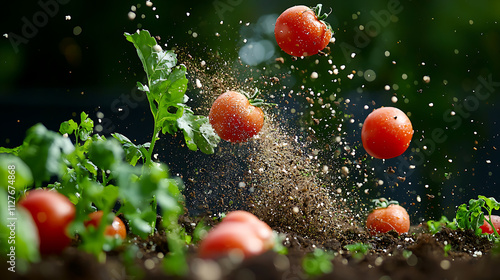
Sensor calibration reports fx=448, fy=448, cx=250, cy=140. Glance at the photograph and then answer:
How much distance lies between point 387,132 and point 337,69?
33.9 inches

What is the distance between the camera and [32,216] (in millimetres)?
745

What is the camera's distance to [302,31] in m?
1.62

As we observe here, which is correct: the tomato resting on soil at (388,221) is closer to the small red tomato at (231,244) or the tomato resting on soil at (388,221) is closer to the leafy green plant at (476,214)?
the leafy green plant at (476,214)

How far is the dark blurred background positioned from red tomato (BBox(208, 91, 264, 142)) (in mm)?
529

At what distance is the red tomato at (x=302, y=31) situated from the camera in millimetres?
1621

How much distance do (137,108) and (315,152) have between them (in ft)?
3.03

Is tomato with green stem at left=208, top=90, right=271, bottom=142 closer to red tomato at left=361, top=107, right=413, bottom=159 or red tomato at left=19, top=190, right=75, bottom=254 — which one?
red tomato at left=361, top=107, right=413, bottom=159

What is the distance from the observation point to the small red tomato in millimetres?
679

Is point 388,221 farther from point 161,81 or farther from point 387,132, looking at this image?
point 161,81

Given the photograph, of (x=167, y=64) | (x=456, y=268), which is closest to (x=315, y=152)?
(x=167, y=64)

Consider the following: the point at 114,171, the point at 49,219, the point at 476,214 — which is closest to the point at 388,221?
the point at 476,214

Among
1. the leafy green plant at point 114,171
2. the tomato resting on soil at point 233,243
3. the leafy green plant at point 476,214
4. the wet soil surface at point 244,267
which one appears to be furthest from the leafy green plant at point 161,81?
the leafy green plant at point 476,214

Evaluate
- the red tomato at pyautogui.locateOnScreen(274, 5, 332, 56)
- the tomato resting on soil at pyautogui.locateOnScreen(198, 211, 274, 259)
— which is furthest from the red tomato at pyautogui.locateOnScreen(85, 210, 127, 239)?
the red tomato at pyautogui.locateOnScreen(274, 5, 332, 56)

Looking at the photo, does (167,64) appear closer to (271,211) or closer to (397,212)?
(271,211)
